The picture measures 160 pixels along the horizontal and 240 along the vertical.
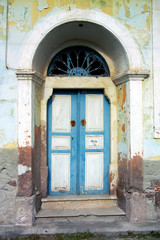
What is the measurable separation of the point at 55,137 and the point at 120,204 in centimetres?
191

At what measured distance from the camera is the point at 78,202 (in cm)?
442

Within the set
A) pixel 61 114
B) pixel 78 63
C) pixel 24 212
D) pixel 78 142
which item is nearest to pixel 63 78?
pixel 78 63

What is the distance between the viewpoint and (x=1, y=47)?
156 inches

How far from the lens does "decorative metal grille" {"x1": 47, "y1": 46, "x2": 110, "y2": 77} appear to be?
4.71 meters

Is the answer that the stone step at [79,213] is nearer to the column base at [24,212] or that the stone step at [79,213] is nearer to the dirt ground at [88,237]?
the column base at [24,212]

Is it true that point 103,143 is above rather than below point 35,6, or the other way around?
below

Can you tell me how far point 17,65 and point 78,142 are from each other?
2.02m

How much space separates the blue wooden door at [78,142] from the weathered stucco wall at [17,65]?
1.66 ft

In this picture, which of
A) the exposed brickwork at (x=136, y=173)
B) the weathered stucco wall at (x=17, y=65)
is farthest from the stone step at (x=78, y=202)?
the exposed brickwork at (x=136, y=173)

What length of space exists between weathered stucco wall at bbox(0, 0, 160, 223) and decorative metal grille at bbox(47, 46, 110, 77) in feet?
2.39

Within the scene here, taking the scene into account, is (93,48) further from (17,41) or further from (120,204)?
(120,204)

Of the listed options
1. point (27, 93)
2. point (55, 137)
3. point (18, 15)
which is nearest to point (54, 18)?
point (18, 15)

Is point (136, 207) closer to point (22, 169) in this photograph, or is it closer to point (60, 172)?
point (60, 172)

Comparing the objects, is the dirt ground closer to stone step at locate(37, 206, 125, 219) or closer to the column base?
the column base
